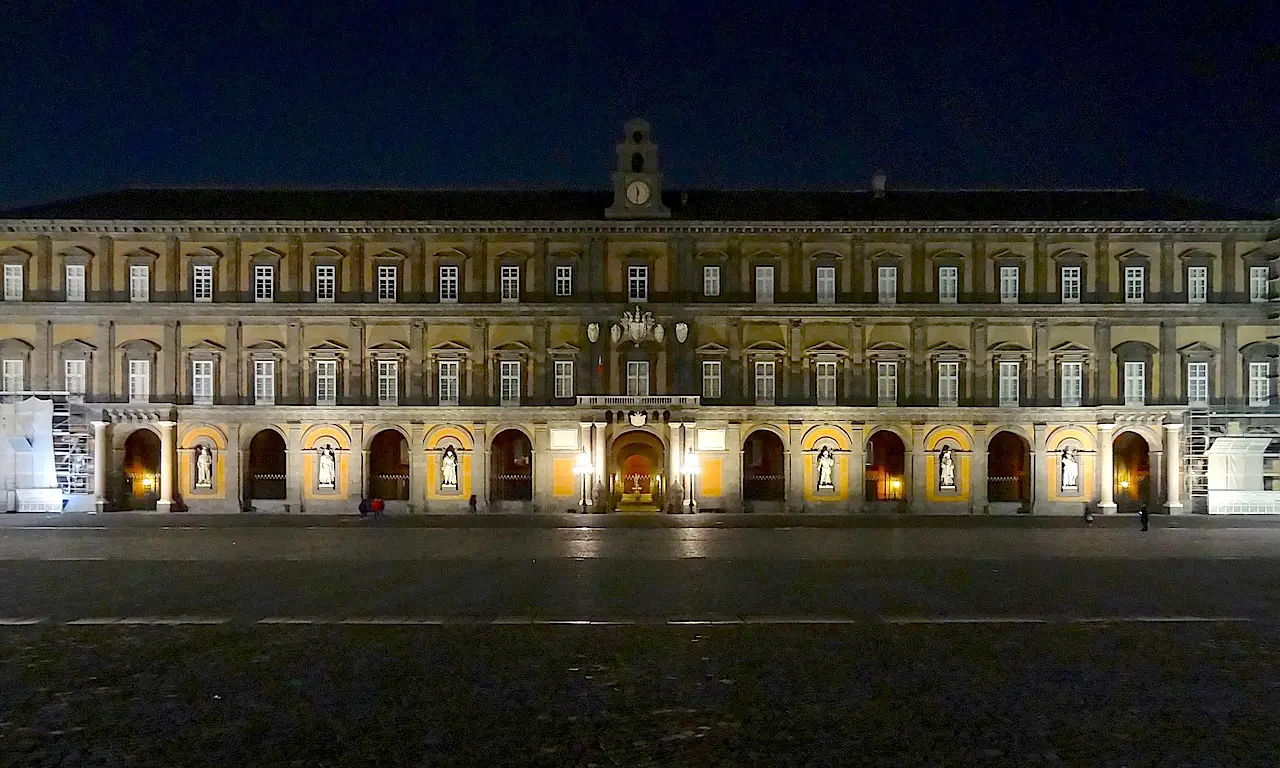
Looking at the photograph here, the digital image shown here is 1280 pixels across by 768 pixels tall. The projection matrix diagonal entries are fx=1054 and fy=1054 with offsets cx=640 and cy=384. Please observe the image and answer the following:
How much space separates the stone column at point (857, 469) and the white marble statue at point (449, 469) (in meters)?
17.5

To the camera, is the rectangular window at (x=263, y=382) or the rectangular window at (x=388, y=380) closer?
the rectangular window at (x=263, y=382)

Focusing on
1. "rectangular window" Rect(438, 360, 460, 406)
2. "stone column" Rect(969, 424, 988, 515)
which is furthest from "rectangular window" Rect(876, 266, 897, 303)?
"rectangular window" Rect(438, 360, 460, 406)

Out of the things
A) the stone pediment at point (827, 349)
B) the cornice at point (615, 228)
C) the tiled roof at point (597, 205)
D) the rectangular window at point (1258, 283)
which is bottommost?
the stone pediment at point (827, 349)

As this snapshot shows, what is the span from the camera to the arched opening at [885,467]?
48688 millimetres

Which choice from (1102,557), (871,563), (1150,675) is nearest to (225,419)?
(871,563)

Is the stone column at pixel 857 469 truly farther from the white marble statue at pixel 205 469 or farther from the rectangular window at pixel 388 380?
the white marble statue at pixel 205 469

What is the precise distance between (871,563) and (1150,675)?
12885mm

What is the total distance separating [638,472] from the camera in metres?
51.6

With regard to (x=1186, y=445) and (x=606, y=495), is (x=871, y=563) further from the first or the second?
(x=1186, y=445)

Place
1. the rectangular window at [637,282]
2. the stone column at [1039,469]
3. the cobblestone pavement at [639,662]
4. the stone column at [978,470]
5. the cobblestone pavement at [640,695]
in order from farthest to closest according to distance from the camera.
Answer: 1. the rectangular window at [637,282]
2. the stone column at [978,470]
3. the stone column at [1039,469]
4. the cobblestone pavement at [639,662]
5. the cobblestone pavement at [640,695]

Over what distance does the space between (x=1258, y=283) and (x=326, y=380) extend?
42029 mm

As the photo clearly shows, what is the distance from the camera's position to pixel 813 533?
3666cm

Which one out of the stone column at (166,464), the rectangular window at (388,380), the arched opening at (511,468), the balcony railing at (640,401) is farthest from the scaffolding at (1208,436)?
the stone column at (166,464)

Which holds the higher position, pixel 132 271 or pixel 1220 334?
pixel 132 271
